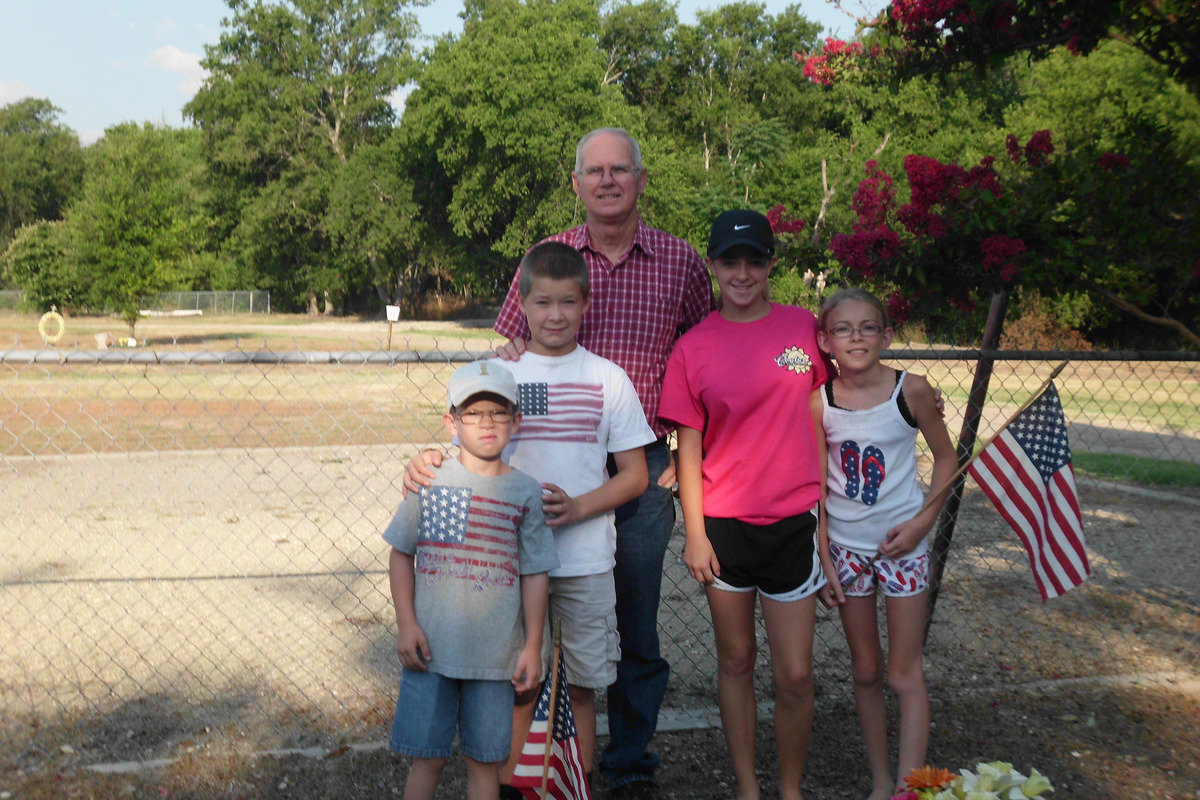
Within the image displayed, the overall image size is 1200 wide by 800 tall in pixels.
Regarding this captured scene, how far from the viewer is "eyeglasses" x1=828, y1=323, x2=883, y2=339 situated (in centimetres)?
301

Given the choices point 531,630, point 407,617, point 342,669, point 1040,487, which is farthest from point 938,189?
point 342,669

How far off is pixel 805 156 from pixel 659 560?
120 feet

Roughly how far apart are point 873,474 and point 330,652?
9.05ft

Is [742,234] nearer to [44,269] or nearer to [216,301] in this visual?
[44,269]

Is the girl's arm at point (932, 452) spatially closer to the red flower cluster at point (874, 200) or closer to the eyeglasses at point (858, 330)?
the eyeglasses at point (858, 330)

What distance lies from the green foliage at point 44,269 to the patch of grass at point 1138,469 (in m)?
28.9

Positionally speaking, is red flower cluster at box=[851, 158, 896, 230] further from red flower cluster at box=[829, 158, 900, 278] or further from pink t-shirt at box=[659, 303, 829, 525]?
pink t-shirt at box=[659, 303, 829, 525]

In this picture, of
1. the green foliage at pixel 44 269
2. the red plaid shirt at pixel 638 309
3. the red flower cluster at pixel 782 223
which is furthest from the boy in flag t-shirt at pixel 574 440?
the green foliage at pixel 44 269

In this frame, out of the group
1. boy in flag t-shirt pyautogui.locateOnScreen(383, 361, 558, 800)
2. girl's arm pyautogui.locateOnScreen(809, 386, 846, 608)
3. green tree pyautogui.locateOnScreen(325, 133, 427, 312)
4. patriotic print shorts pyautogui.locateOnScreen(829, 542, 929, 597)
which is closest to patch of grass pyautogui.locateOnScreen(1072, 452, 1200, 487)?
patriotic print shorts pyautogui.locateOnScreen(829, 542, 929, 597)

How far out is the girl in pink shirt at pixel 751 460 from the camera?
2.89m

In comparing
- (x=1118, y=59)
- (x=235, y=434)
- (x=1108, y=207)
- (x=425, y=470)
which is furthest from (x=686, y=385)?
(x=1118, y=59)

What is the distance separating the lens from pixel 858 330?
3006 millimetres

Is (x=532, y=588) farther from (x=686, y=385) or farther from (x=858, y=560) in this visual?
(x=858, y=560)

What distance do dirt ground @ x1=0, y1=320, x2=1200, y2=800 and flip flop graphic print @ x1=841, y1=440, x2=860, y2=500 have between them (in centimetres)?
109
